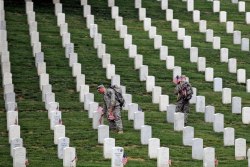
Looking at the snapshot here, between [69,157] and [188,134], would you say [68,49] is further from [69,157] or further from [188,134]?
[69,157]

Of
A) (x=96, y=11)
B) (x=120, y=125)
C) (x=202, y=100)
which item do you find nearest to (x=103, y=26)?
(x=96, y=11)

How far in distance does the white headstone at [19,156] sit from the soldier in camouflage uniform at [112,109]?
3964mm

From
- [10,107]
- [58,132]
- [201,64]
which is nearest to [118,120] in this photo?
[58,132]

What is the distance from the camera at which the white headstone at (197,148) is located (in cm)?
2673

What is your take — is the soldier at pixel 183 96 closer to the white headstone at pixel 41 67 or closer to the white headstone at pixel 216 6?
the white headstone at pixel 41 67

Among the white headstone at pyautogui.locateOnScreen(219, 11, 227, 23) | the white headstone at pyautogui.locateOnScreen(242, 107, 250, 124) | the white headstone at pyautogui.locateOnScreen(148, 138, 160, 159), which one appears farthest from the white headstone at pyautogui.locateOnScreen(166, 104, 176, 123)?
the white headstone at pyautogui.locateOnScreen(219, 11, 227, 23)

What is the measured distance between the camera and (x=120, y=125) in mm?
29125

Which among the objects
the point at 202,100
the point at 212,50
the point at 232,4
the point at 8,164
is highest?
the point at 232,4

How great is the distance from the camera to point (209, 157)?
85.3 ft

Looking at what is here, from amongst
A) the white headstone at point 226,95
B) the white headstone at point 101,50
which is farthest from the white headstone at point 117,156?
the white headstone at point 101,50

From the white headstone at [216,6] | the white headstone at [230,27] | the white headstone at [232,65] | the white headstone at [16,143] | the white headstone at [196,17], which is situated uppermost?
the white headstone at [216,6]

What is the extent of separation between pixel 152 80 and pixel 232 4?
42.8ft

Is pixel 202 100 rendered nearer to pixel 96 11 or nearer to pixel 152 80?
pixel 152 80

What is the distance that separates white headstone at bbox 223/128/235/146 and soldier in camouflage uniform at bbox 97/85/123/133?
2547 mm
